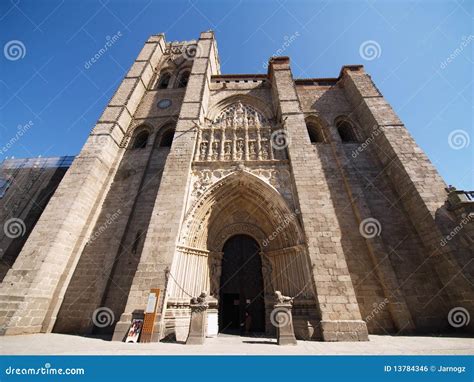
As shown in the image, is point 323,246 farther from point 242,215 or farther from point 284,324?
point 242,215

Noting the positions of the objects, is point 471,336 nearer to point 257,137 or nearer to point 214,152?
point 257,137

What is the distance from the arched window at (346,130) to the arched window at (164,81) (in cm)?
1222

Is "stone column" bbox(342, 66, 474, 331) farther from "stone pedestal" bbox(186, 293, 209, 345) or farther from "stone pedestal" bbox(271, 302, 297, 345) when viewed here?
"stone pedestal" bbox(186, 293, 209, 345)

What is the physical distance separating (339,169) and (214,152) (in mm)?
5732

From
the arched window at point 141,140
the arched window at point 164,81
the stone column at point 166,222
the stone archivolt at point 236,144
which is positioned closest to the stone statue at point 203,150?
the stone archivolt at point 236,144

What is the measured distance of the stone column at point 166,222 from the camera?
5465 mm

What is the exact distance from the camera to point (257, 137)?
945cm

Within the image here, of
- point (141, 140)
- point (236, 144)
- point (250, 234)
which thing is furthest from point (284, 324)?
point (141, 140)

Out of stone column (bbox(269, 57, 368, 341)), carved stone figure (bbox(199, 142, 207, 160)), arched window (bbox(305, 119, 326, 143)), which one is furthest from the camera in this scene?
arched window (bbox(305, 119, 326, 143))

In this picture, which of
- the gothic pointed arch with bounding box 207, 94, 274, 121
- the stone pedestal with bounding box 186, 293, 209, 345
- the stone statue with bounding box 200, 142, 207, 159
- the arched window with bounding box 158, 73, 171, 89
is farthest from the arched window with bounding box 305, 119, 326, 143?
the arched window with bounding box 158, 73, 171, 89

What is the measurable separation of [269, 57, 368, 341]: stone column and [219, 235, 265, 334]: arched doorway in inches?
111

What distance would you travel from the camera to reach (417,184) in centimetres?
766

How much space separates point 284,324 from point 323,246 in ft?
8.30

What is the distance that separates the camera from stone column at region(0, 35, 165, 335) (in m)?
5.94
